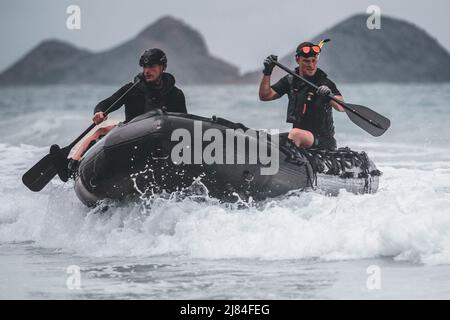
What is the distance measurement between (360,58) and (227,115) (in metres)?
35.1

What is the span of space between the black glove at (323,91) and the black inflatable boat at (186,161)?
48 centimetres

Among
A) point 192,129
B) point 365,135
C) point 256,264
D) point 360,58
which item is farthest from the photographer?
point 360,58

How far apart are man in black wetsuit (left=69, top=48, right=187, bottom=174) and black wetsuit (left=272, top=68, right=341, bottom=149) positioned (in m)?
0.91

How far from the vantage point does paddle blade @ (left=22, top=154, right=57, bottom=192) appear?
841 centimetres

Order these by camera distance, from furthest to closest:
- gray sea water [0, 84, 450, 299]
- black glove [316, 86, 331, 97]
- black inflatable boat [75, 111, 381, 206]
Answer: black glove [316, 86, 331, 97] → black inflatable boat [75, 111, 381, 206] → gray sea water [0, 84, 450, 299]

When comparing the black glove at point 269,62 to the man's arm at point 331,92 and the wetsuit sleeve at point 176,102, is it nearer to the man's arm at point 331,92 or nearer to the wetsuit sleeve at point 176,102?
the man's arm at point 331,92

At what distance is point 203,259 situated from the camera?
6703 mm

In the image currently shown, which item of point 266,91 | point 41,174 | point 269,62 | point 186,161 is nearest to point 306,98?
point 266,91

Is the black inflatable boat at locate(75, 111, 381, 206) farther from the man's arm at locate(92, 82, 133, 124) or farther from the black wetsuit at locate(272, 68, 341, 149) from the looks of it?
the black wetsuit at locate(272, 68, 341, 149)

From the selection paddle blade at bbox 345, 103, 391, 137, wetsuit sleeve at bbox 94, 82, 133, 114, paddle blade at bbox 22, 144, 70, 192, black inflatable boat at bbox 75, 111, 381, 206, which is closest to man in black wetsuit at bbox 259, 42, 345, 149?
paddle blade at bbox 345, 103, 391, 137

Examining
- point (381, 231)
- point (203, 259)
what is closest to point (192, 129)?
point (203, 259)

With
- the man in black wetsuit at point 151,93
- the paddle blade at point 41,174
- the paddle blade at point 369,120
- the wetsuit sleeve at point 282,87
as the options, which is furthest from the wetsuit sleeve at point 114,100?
the paddle blade at point 369,120

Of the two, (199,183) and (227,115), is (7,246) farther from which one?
(227,115)

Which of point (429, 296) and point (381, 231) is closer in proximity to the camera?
point (429, 296)
